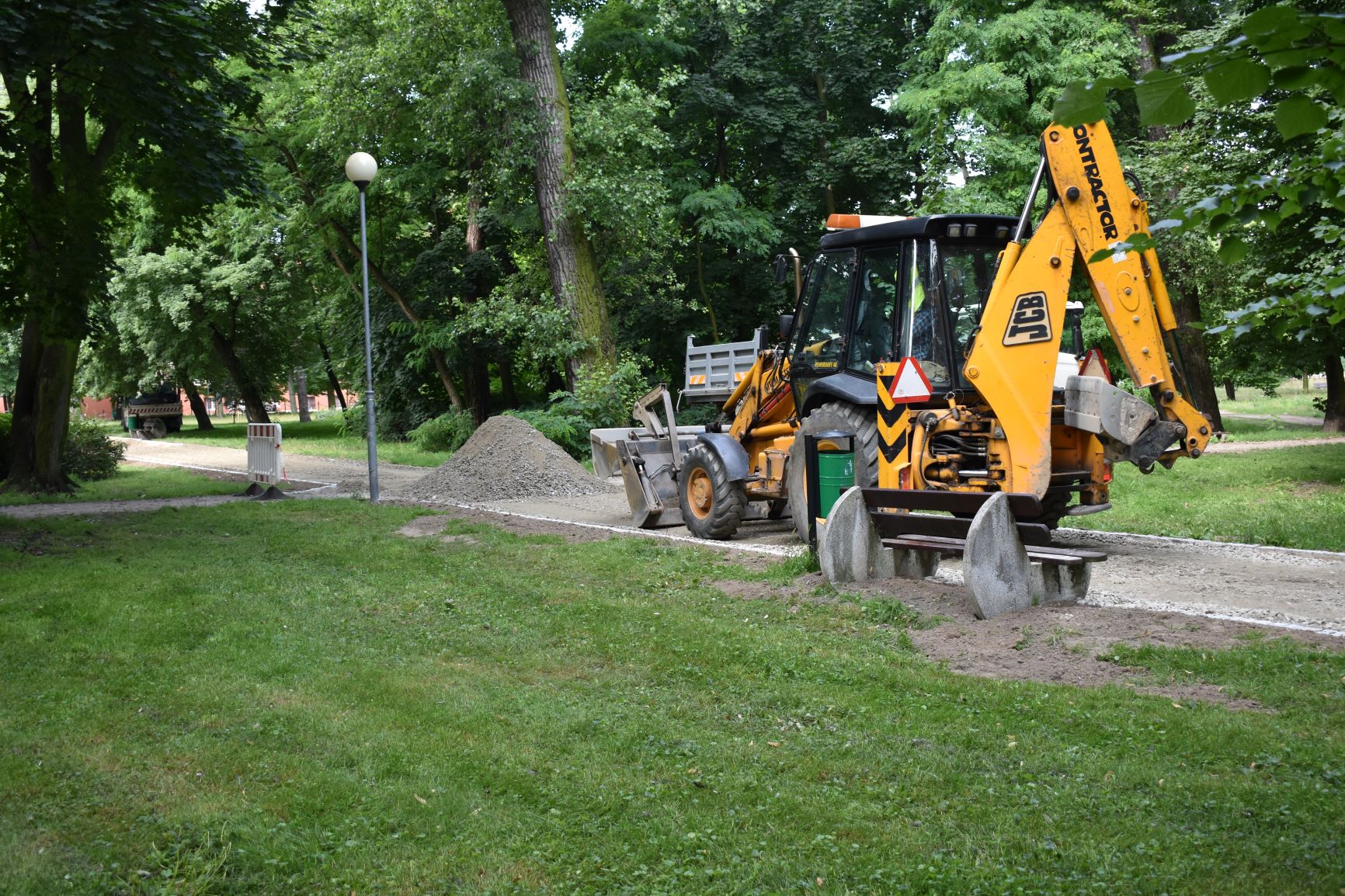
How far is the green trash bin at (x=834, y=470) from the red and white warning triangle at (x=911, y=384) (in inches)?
27.8

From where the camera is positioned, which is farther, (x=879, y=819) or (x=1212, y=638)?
(x=1212, y=638)

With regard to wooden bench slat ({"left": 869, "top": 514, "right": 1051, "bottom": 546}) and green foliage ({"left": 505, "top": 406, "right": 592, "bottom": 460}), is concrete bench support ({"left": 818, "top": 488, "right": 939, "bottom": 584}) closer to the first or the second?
wooden bench slat ({"left": 869, "top": 514, "right": 1051, "bottom": 546})

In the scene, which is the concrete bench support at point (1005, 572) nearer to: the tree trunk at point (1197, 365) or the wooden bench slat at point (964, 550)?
the wooden bench slat at point (964, 550)

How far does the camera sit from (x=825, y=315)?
38.8ft

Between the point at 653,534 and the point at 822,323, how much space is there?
3.16 m

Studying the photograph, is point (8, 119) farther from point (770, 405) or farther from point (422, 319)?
point (422, 319)

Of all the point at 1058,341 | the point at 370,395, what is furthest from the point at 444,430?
the point at 1058,341

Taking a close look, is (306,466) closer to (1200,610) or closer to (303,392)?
(1200,610)

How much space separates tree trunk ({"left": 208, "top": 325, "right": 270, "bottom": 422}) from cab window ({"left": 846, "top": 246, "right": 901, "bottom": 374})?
33579 millimetres

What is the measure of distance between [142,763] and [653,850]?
2.54 meters

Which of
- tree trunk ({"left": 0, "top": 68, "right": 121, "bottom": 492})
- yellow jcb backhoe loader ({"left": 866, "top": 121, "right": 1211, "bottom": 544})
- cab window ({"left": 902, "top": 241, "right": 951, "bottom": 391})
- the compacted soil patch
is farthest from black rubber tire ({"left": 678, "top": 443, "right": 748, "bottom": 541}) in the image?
tree trunk ({"left": 0, "top": 68, "right": 121, "bottom": 492})

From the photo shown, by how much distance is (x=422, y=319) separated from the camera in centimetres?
3077

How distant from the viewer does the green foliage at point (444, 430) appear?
98.3 feet

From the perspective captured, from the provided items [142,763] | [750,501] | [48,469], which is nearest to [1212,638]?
[142,763]
